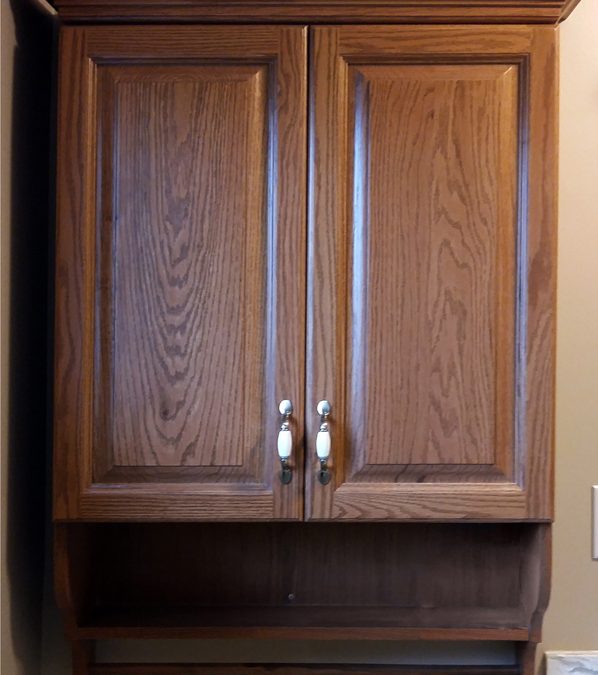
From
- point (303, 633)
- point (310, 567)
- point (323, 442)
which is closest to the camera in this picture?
point (323, 442)

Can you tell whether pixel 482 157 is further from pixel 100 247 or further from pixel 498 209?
pixel 100 247

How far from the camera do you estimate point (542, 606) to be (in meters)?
1.18

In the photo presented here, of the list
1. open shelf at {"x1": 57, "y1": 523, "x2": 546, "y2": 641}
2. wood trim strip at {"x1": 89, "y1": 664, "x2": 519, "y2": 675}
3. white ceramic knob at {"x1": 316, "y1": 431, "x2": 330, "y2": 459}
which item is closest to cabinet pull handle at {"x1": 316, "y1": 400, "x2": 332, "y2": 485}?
white ceramic knob at {"x1": 316, "y1": 431, "x2": 330, "y2": 459}

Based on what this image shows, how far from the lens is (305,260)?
1077 mm

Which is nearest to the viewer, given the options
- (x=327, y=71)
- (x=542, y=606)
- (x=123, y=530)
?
(x=327, y=71)

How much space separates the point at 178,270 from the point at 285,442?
28 cm

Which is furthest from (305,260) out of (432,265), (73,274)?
(73,274)

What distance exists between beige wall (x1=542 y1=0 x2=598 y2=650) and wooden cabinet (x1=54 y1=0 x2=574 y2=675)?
28cm

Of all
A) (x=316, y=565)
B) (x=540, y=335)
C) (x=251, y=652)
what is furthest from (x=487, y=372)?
(x=251, y=652)

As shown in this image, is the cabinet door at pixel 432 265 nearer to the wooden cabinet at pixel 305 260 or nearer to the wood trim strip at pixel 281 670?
the wooden cabinet at pixel 305 260

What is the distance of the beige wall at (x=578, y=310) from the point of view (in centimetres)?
133

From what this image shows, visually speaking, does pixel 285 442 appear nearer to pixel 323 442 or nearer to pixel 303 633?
pixel 323 442

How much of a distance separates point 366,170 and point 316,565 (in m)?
0.66

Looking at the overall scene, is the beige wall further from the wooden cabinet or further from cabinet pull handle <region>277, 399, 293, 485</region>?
cabinet pull handle <region>277, 399, 293, 485</region>
